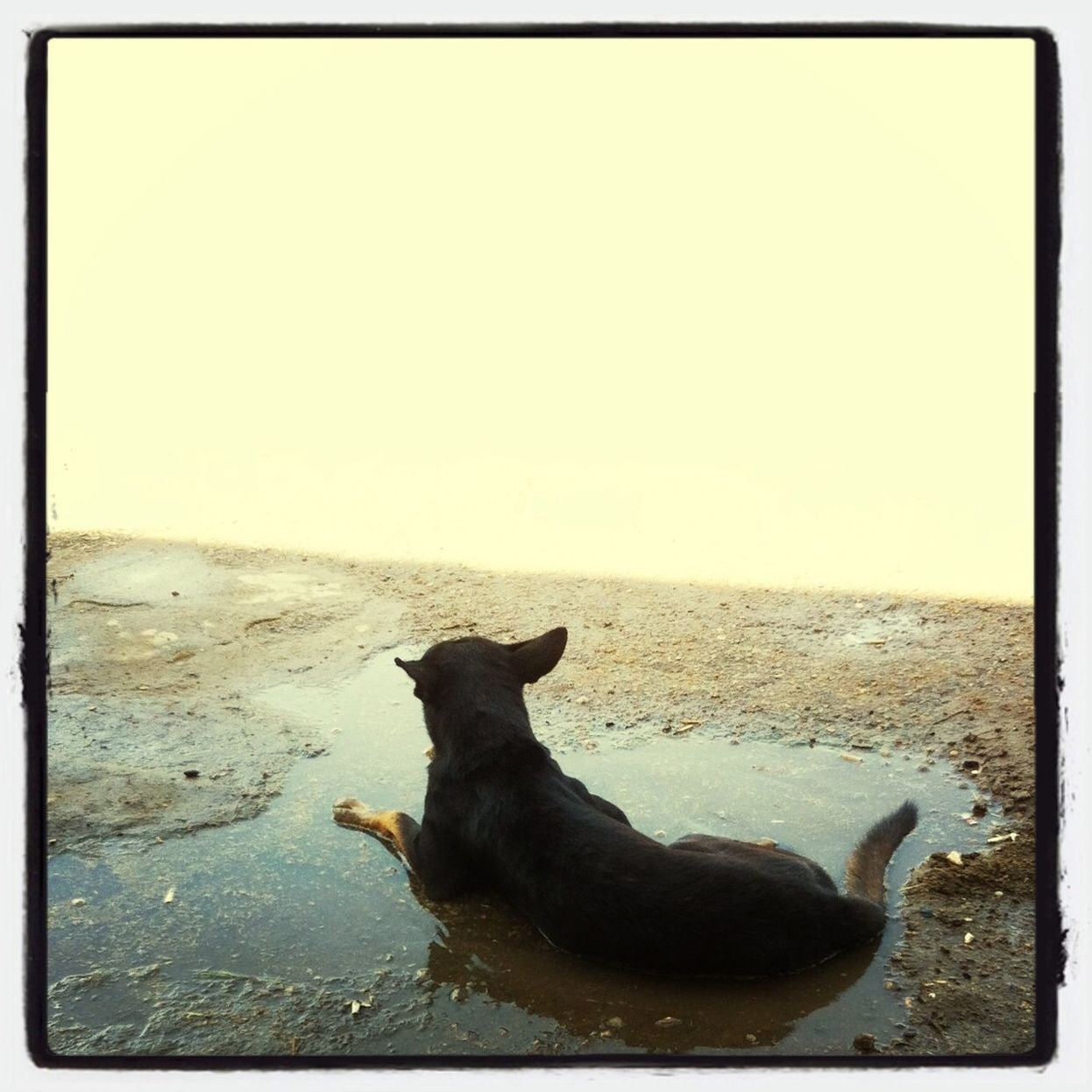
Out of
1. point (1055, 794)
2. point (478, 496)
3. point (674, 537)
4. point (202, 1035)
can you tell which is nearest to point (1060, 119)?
point (1055, 794)

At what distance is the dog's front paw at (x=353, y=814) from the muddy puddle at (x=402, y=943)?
0.20ft

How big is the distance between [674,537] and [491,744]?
15.3ft

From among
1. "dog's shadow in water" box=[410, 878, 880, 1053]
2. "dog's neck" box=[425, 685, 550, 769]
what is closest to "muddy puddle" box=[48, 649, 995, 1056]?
"dog's shadow in water" box=[410, 878, 880, 1053]

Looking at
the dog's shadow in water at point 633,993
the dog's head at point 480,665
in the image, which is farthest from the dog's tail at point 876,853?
the dog's head at point 480,665

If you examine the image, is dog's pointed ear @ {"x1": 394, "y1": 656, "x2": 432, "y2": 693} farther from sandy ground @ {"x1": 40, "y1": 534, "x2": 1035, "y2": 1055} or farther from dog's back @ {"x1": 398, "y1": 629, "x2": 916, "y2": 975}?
sandy ground @ {"x1": 40, "y1": 534, "x2": 1035, "y2": 1055}

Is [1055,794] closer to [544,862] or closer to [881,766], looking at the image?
[544,862]

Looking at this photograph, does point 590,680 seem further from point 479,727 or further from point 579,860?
point 579,860

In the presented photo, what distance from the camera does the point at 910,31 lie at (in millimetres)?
2604

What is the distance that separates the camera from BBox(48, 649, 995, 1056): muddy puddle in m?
3.14

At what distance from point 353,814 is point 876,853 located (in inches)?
83.9

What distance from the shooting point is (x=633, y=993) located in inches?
130

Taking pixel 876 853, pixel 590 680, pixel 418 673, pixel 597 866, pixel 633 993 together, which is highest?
pixel 418 673

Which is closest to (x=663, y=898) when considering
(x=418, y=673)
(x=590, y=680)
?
(x=418, y=673)

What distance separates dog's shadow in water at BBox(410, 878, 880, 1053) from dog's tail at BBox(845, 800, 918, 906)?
292 millimetres
